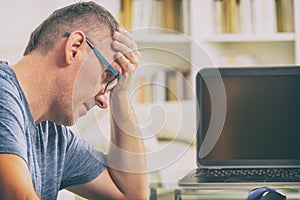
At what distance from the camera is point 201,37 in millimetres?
3125

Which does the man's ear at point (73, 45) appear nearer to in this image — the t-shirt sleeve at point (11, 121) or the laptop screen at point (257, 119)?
the t-shirt sleeve at point (11, 121)

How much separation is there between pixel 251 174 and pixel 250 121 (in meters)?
0.14

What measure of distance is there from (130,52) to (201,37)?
1.99 metres

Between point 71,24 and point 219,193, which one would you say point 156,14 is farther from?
point 219,193

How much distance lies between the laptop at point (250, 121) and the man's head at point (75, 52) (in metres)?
0.28

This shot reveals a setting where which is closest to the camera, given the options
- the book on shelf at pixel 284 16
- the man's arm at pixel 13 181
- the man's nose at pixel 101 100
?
the man's arm at pixel 13 181

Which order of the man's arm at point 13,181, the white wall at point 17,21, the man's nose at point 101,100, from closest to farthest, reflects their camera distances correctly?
the man's arm at point 13,181, the man's nose at point 101,100, the white wall at point 17,21

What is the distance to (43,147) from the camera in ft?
4.10

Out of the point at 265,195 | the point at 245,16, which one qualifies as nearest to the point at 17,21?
the point at 265,195

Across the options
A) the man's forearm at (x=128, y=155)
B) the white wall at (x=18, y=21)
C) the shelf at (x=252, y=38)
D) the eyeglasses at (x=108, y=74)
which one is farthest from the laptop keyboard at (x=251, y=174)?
the shelf at (x=252, y=38)

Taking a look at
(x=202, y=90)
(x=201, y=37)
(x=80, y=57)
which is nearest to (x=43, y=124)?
(x=80, y=57)

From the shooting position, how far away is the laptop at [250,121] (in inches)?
52.2

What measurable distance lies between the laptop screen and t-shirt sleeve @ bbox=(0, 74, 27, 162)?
0.46m

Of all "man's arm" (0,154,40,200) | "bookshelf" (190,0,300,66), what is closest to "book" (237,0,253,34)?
"bookshelf" (190,0,300,66)
